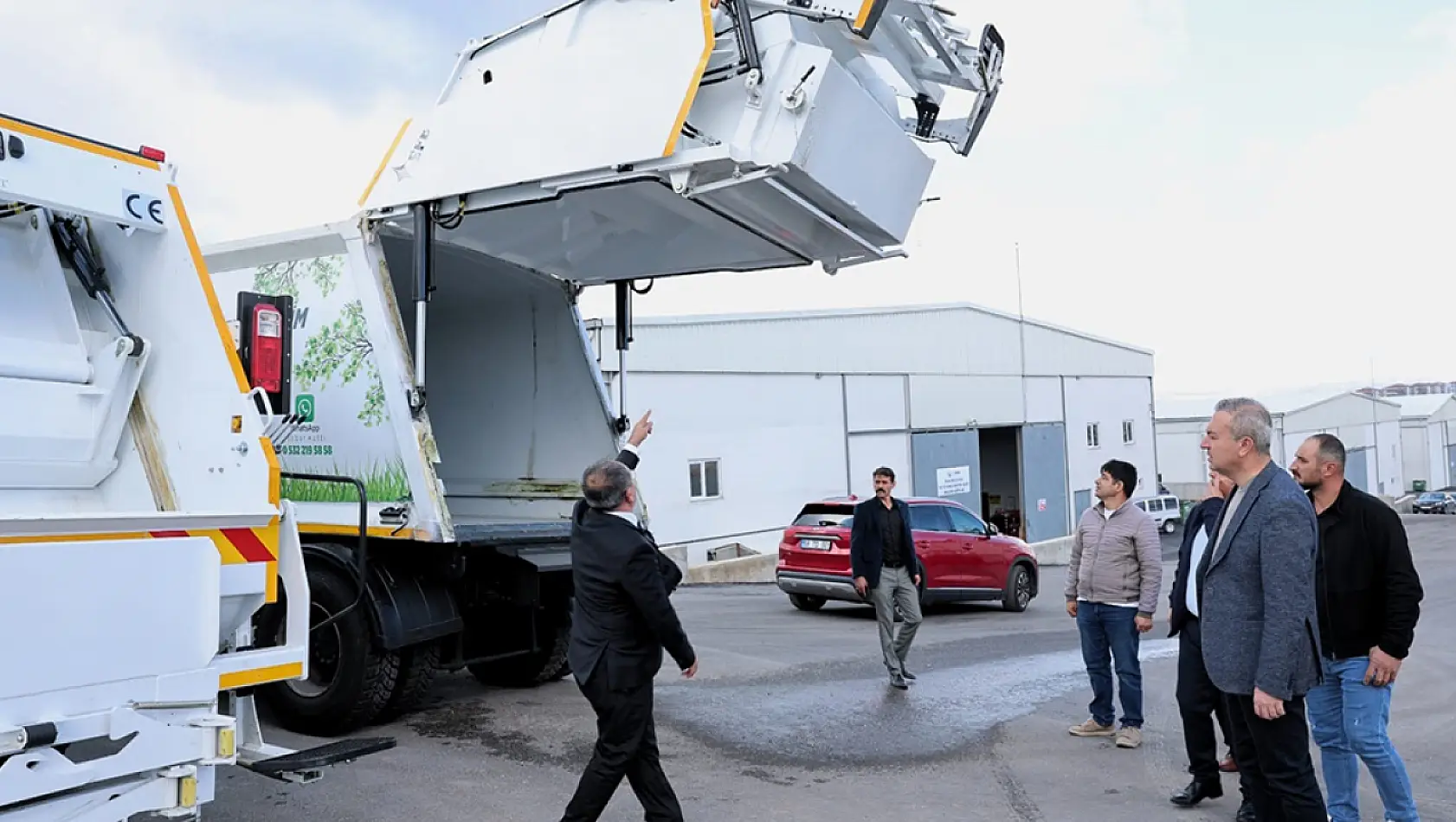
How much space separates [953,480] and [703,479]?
10474mm

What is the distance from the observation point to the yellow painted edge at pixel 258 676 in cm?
420

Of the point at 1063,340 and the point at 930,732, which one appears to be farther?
the point at 1063,340

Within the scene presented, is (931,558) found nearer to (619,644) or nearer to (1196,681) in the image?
(1196,681)

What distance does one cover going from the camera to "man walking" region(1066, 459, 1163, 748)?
259 inches

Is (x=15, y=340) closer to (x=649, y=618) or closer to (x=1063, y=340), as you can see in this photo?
(x=649, y=618)

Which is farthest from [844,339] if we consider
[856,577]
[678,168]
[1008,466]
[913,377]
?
[678,168]

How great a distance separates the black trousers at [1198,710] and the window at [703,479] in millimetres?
18130

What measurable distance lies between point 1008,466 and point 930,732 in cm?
3174

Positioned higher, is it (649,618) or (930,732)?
(649,618)

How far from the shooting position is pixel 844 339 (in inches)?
1129

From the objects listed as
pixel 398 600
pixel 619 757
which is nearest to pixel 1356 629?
pixel 619 757

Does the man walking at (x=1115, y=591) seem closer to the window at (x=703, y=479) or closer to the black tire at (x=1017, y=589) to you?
the black tire at (x=1017, y=589)

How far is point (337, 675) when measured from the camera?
6.63 meters

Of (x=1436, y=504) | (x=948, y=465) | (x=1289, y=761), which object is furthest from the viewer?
(x=1436, y=504)
